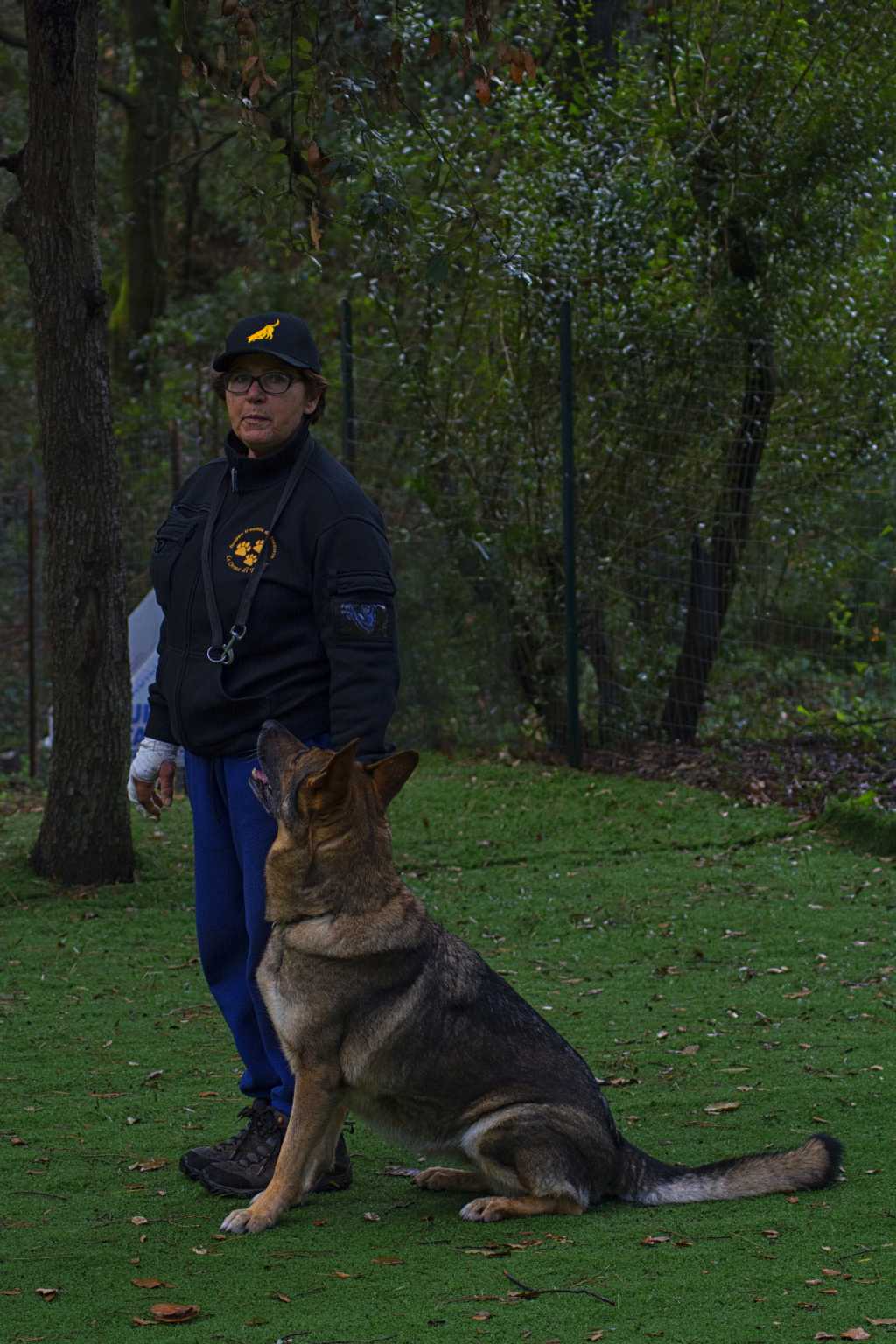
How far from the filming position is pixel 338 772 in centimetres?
433

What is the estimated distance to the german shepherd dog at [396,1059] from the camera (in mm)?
4555

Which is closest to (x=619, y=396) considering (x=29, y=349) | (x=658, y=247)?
(x=658, y=247)

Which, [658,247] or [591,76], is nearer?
[658,247]

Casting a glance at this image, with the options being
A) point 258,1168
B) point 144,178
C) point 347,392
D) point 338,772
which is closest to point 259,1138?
point 258,1168

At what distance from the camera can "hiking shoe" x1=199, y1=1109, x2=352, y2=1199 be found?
16.0 feet

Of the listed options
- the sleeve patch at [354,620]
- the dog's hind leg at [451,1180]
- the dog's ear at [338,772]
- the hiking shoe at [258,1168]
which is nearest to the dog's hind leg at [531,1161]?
the dog's hind leg at [451,1180]

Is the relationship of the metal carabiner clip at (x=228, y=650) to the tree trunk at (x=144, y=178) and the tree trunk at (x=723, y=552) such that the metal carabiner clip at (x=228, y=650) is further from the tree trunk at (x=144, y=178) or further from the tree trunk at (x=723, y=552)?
the tree trunk at (x=144, y=178)

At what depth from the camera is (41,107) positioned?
28.9 feet

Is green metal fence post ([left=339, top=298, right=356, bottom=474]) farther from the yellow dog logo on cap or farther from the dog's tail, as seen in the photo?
the dog's tail

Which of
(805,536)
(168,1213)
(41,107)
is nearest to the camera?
(168,1213)

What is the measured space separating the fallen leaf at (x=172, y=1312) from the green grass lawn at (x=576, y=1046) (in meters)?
0.03

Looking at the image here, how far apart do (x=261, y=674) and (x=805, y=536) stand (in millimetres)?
8081

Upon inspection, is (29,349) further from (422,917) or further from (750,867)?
(422,917)

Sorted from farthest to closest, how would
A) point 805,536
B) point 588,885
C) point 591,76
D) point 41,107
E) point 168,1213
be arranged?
point 591,76 → point 805,536 → point 588,885 → point 41,107 → point 168,1213
